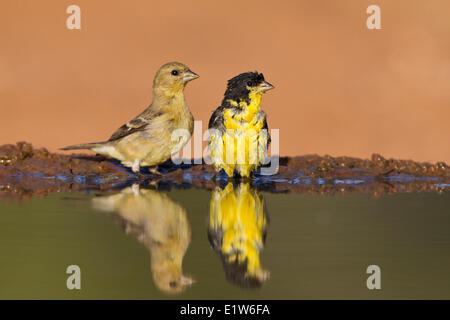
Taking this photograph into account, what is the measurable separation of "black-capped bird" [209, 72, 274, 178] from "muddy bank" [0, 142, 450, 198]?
24cm

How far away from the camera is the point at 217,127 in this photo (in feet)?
26.8

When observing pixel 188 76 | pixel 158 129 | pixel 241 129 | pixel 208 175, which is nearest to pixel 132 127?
pixel 158 129

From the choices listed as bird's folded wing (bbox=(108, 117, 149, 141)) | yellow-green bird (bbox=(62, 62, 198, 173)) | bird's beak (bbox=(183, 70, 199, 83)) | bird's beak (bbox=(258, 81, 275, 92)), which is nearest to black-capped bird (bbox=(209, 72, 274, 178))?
bird's beak (bbox=(258, 81, 275, 92))

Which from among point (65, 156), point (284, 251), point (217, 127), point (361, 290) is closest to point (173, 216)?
point (284, 251)

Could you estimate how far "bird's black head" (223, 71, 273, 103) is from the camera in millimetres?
8195

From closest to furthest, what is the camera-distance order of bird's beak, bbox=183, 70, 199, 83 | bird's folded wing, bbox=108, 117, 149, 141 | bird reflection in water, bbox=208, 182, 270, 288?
bird reflection in water, bbox=208, 182, 270, 288 → bird's folded wing, bbox=108, 117, 149, 141 → bird's beak, bbox=183, 70, 199, 83

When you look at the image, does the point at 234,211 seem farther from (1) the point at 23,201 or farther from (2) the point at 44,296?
(2) the point at 44,296

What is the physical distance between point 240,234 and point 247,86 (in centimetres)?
342

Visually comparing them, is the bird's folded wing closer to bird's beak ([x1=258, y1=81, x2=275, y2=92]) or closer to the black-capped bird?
the black-capped bird

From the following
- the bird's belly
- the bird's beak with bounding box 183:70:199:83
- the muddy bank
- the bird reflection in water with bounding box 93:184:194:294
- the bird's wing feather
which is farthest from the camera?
the bird's beak with bounding box 183:70:199:83

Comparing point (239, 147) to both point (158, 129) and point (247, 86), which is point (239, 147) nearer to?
point (247, 86)

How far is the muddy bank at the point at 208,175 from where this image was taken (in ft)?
24.3

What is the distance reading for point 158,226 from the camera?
5098 millimetres

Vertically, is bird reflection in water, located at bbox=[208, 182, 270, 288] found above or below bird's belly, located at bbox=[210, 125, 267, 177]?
below
